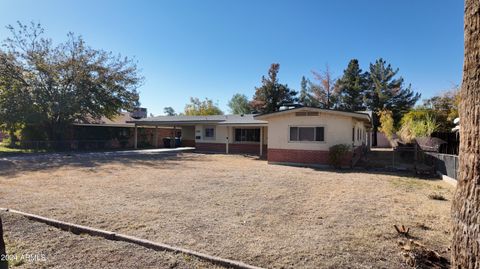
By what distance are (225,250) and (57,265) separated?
2.15 meters

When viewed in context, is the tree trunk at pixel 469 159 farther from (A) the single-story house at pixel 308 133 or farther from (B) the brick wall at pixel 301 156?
(B) the brick wall at pixel 301 156

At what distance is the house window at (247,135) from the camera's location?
22188mm

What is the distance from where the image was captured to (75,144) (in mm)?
23922

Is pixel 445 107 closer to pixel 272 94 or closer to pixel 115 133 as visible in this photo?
pixel 272 94

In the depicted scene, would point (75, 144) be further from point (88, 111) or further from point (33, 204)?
point (33, 204)

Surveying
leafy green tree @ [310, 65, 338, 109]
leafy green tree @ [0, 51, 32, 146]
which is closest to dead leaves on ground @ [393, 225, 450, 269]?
leafy green tree @ [0, 51, 32, 146]

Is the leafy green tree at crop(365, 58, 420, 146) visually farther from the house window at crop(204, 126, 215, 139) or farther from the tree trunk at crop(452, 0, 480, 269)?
the tree trunk at crop(452, 0, 480, 269)

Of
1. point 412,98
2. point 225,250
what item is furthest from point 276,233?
point 412,98

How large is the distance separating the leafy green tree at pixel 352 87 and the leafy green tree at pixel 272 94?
24.9ft

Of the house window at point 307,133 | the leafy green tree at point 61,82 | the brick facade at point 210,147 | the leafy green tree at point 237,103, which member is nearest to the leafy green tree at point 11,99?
the leafy green tree at point 61,82

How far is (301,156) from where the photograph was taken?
1508 centimetres

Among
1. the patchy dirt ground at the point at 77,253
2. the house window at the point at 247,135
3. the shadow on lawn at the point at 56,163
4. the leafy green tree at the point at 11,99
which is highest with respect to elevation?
the leafy green tree at the point at 11,99

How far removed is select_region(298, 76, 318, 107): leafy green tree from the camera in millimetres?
44638

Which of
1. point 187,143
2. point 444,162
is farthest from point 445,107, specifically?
point 187,143
